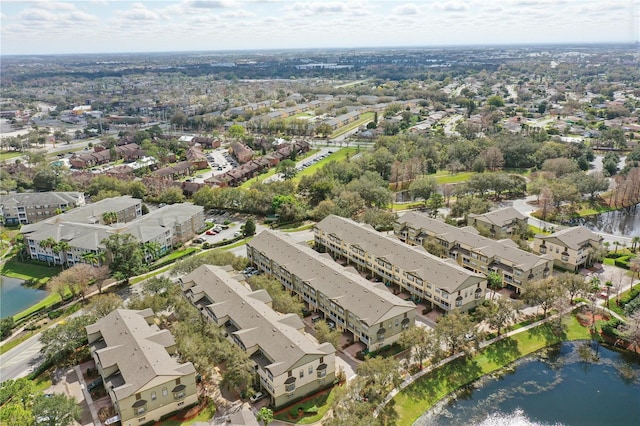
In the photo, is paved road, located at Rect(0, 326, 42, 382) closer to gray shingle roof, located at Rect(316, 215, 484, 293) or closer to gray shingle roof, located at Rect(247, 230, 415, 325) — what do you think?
gray shingle roof, located at Rect(247, 230, 415, 325)

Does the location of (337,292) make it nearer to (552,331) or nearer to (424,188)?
(552,331)

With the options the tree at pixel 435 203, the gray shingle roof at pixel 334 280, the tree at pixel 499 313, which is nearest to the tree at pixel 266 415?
the gray shingle roof at pixel 334 280

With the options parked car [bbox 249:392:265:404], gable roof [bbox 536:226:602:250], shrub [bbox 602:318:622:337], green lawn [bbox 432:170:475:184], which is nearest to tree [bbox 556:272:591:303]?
shrub [bbox 602:318:622:337]

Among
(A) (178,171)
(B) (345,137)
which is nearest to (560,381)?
(A) (178,171)

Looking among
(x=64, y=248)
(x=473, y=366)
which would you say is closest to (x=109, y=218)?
(x=64, y=248)

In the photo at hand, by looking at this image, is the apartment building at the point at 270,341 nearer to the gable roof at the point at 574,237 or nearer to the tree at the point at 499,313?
the tree at the point at 499,313
